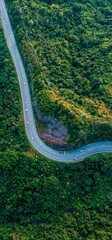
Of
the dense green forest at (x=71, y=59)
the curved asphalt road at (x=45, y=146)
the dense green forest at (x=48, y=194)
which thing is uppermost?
the dense green forest at (x=71, y=59)

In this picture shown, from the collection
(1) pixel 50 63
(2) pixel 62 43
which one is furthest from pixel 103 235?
(2) pixel 62 43

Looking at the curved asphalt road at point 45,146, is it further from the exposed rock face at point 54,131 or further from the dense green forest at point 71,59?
the exposed rock face at point 54,131

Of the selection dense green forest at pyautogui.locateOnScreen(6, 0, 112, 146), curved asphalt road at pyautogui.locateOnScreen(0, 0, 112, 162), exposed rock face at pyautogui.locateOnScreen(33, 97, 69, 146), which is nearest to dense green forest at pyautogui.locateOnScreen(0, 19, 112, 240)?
curved asphalt road at pyautogui.locateOnScreen(0, 0, 112, 162)

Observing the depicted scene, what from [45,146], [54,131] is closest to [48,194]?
[45,146]

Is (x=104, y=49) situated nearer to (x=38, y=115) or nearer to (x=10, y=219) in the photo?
(x=38, y=115)

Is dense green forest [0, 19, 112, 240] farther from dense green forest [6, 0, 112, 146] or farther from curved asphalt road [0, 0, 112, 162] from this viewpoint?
dense green forest [6, 0, 112, 146]

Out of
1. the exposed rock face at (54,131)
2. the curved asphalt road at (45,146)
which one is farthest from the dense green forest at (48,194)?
the exposed rock face at (54,131)
